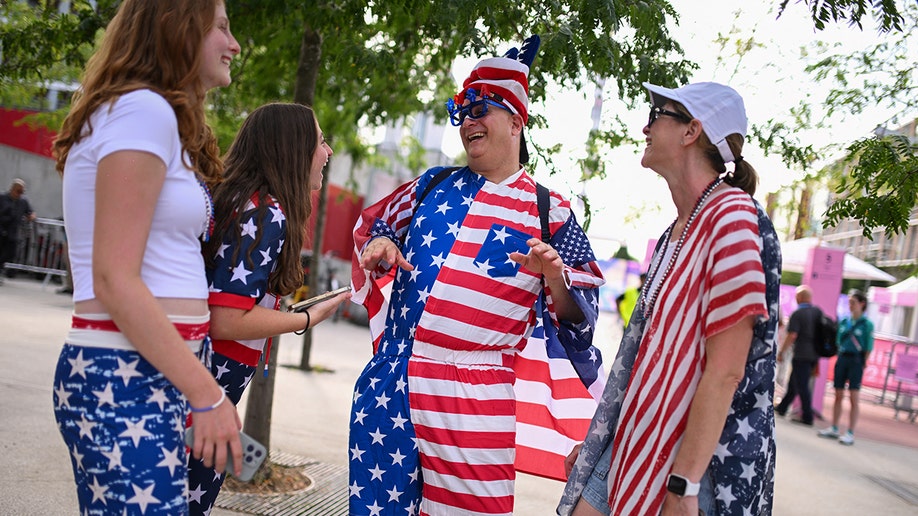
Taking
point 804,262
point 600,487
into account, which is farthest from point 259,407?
point 804,262

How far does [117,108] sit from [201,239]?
464 mm

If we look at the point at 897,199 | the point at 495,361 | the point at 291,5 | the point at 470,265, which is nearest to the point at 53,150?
the point at 470,265

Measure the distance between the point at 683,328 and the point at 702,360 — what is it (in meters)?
0.10

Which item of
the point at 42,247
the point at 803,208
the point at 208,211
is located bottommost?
the point at 42,247

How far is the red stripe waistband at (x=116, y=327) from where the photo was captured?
1719mm

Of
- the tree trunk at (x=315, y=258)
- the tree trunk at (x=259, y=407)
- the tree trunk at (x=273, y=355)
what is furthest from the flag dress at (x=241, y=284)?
the tree trunk at (x=315, y=258)

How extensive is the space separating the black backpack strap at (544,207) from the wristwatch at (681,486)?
4.01 ft

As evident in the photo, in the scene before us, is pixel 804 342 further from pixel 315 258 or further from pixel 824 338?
pixel 315 258

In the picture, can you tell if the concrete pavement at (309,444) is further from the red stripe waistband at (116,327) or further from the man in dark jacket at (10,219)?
the red stripe waistband at (116,327)

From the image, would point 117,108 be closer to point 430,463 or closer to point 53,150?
point 53,150

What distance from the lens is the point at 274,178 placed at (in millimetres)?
2381

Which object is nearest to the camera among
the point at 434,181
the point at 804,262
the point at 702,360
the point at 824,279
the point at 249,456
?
the point at 249,456

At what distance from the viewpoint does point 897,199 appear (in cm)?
372

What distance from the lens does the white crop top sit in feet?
5.47
